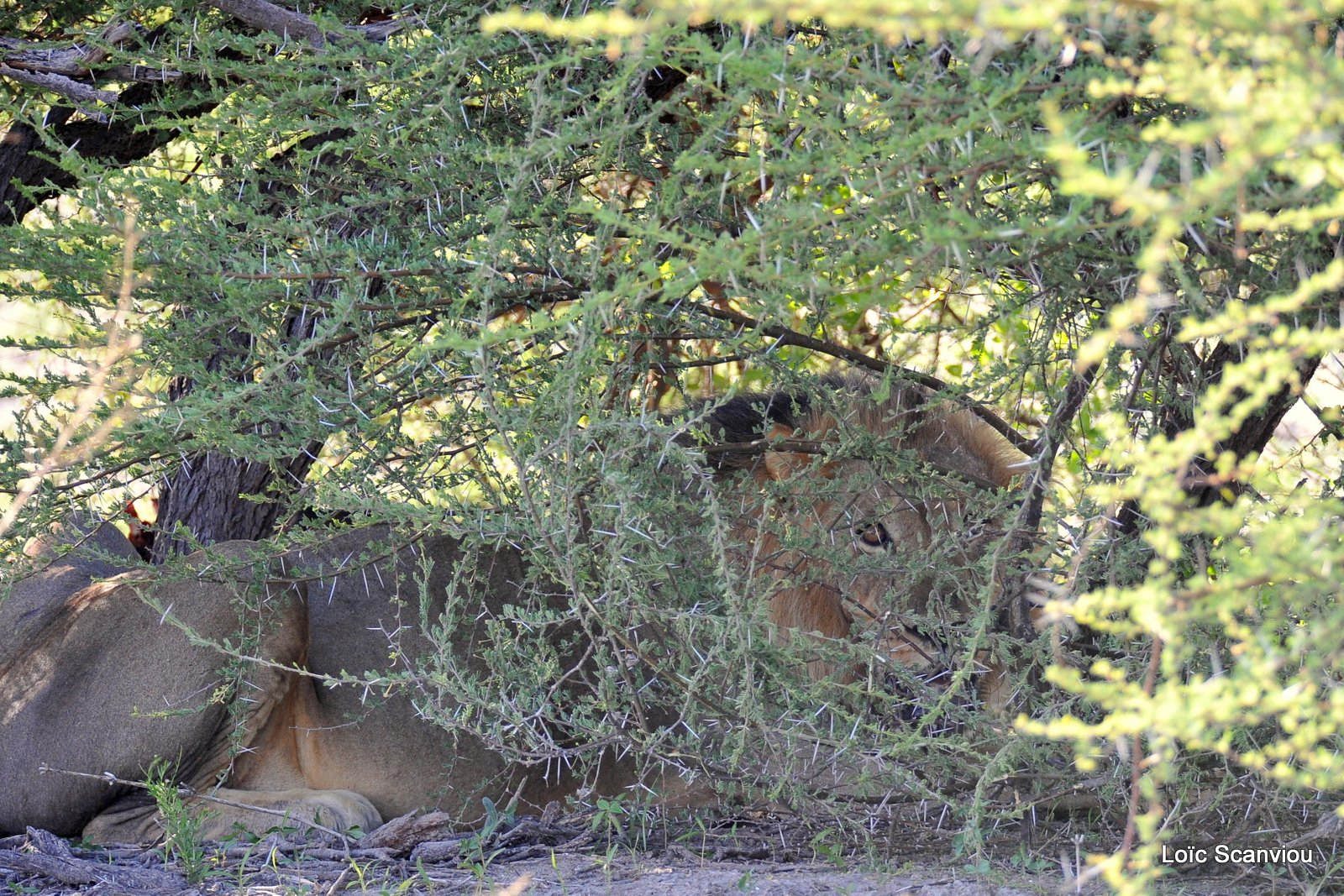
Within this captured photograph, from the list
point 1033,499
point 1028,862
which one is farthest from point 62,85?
point 1028,862

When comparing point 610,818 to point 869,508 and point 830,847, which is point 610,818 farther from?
point 869,508

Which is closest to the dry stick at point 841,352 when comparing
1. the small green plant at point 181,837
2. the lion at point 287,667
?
the lion at point 287,667

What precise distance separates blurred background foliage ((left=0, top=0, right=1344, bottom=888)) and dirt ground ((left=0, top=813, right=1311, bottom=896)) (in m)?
0.18

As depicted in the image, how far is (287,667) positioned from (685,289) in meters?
2.37

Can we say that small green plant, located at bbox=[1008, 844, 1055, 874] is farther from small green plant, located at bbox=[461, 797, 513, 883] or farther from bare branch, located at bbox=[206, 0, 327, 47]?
bare branch, located at bbox=[206, 0, 327, 47]

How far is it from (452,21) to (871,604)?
2244 millimetres

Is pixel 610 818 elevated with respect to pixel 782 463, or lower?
lower

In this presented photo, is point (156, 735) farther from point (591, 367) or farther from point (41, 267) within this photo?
point (591, 367)

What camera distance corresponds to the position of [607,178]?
3.80 metres

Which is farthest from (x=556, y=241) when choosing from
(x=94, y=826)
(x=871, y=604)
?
(x=94, y=826)

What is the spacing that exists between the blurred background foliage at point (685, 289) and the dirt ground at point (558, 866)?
0.18m

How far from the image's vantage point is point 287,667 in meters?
3.83

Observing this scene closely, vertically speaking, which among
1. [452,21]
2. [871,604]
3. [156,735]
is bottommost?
[156,735]

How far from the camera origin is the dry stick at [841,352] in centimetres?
331
